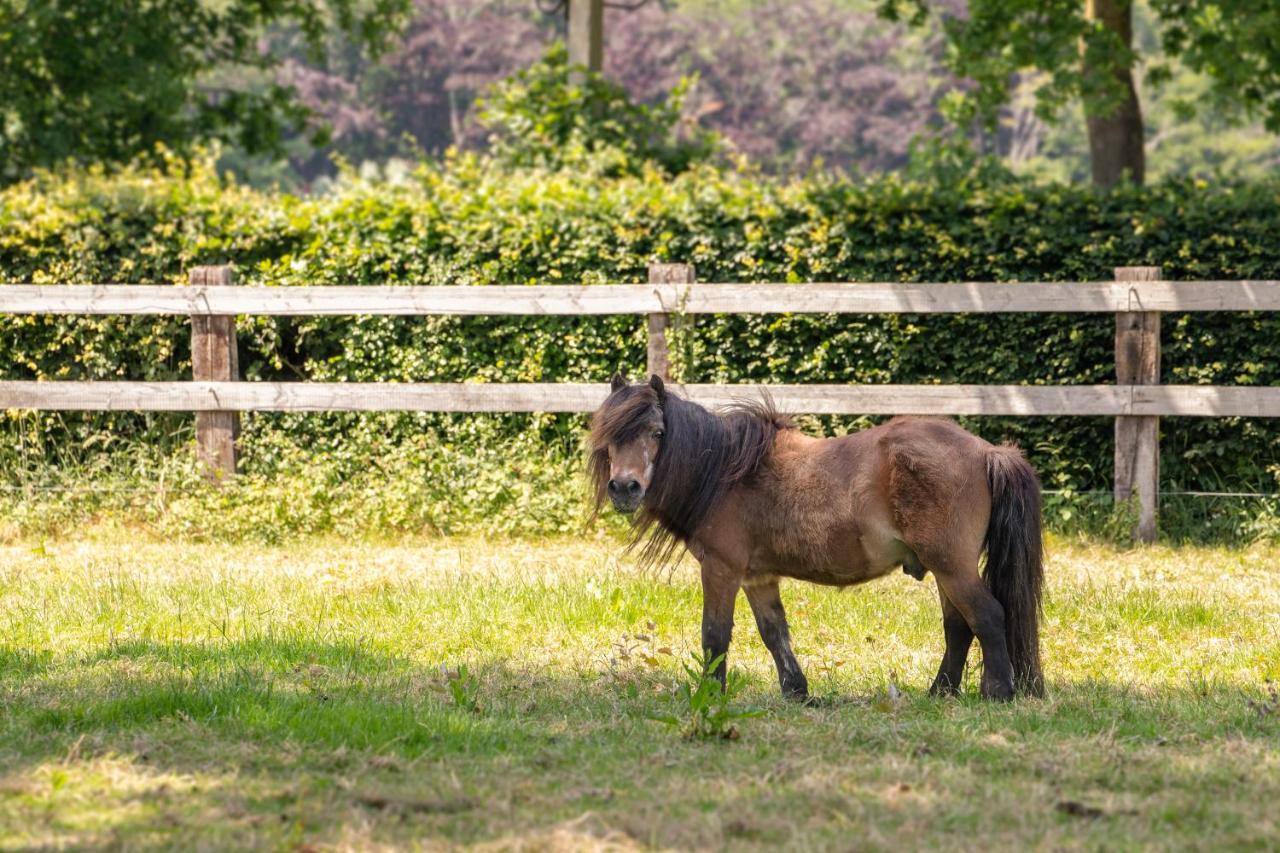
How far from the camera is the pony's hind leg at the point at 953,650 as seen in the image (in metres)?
6.11

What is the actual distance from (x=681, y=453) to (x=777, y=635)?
928 millimetres

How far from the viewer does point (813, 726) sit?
5.40m

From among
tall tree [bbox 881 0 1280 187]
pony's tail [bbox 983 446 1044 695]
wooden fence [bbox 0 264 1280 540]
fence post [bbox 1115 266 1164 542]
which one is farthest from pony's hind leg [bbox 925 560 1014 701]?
tall tree [bbox 881 0 1280 187]

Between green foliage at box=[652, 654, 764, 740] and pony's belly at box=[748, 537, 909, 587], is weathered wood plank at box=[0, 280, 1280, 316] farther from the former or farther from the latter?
green foliage at box=[652, 654, 764, 740]

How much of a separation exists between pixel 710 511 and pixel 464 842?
2360mm

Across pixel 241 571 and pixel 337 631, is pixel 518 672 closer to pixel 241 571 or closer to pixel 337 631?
pixel 337 631

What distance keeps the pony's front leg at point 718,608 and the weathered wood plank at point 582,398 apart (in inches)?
132

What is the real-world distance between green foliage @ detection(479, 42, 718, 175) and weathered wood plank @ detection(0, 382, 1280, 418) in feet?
15.5

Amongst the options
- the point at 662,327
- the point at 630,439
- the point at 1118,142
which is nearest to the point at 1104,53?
the point at 1118,142

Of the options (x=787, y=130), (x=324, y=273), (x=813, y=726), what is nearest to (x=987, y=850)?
(x=813, y=726)

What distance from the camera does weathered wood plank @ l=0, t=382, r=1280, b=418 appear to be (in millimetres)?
9516

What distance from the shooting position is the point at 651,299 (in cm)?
993

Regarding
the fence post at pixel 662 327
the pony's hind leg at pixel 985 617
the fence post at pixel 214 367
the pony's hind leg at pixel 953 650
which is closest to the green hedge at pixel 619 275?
the fence post at pixel 662 327

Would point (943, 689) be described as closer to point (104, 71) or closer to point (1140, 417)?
point (1140, 417)
